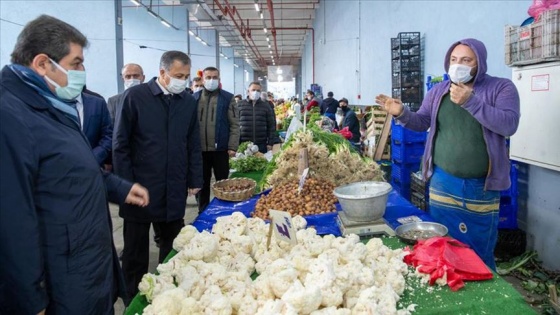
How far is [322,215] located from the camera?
272 centimetres

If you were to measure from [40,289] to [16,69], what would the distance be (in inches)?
28.8

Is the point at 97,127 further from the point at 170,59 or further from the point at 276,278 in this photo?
the point at 276,278

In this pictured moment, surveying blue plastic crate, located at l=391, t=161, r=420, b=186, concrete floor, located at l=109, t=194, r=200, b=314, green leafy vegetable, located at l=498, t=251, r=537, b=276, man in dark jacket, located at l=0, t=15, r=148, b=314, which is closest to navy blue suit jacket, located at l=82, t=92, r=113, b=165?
concrete floor, located at l=109, t=194, r=200, b=314

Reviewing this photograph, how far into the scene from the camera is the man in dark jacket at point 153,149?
9.34 feet

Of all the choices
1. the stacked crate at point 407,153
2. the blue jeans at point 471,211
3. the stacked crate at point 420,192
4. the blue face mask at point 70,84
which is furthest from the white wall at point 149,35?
the blue face mask at point 70,84

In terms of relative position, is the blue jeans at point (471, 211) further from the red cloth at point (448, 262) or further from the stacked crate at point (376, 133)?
the stacked crate at point (376, 133)

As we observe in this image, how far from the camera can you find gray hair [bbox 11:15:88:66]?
1.45 metres

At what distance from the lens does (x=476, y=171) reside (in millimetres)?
2604

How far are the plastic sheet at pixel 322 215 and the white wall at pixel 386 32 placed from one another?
2.74 metres

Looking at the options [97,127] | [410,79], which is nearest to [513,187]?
[97,127]

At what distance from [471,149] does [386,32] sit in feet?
25.5

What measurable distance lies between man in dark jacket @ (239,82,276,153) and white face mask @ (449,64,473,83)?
12.6ft

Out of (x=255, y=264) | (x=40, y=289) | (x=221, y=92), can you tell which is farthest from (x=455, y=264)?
(x=221, y=92)

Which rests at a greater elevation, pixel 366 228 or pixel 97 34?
pixel 97 34
